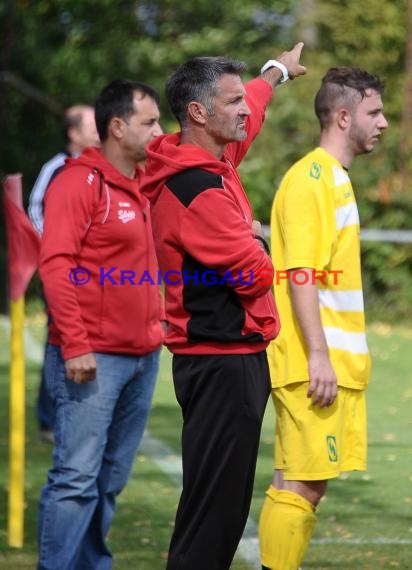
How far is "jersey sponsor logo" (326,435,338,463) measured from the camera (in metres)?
5.76

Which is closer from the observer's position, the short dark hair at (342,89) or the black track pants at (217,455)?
the black track pants at (217,455)

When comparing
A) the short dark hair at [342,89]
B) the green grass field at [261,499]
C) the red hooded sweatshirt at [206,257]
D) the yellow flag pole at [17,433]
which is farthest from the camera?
the yellow flag pole at [17,433]

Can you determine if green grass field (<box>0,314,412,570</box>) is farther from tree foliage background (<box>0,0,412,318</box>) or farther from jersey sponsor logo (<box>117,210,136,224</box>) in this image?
tree foliage background (<box>0,0,412,318</box>)

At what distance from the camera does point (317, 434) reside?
5762 millimetres

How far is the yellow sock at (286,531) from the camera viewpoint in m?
5.75

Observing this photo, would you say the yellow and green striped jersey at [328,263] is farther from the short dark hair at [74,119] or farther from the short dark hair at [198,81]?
the short dark hair at [74,119]

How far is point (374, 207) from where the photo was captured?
22891 mm

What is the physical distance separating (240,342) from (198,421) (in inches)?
13.1

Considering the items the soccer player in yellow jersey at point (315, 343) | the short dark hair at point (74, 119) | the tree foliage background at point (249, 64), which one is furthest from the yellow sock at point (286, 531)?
the tree foliage background at point (249, 64)

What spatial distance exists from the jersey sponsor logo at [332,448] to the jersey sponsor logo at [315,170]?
1.12 m

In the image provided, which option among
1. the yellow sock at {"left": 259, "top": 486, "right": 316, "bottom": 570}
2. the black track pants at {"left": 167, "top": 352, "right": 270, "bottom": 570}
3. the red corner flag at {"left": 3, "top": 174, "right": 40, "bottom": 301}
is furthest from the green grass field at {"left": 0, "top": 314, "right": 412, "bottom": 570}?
the black track pants at {"left": 167, "top": 352, "right": 270, "bottom": 570}

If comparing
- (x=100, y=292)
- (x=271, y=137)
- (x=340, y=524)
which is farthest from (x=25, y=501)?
(x=271, y=137)

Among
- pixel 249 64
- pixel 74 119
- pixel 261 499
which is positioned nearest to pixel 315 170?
pixel 261 499

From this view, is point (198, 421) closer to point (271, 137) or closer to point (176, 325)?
point (176, 325)
